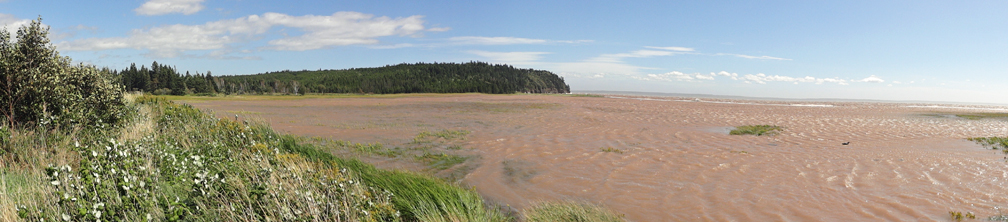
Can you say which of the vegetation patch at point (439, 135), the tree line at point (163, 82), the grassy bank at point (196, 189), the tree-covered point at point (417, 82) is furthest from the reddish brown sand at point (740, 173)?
the tree-covered point at point (417, 82)

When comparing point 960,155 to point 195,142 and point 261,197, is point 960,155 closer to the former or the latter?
point 261,197

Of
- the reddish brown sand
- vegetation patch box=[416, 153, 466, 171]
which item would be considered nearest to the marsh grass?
the reddish brown sand

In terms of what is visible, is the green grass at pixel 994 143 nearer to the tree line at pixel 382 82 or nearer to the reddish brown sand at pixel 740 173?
the reddish brown sand at pixel 740 173

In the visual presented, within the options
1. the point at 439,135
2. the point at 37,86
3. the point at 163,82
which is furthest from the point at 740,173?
the point at 163,82

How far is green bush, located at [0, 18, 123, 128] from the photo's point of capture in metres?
8.60

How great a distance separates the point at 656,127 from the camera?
1967cm

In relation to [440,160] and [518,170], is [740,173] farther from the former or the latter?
[440,160]

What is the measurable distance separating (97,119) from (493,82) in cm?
11687

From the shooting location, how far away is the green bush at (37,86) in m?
8.60

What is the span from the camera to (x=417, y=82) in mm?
122562

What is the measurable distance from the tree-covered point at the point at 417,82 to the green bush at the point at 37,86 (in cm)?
9652

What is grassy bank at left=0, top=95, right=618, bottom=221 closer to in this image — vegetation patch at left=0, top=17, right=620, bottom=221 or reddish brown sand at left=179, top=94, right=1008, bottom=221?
vegetation patch at left=0, top=17, right=620, bottom=221

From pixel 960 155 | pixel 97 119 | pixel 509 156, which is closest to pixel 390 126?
pixel 509 156

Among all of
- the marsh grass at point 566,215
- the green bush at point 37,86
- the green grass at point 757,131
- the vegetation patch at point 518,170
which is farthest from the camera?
the green grass at point 757,131
